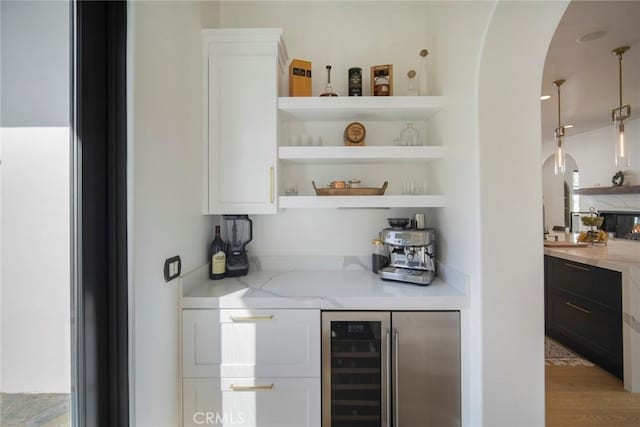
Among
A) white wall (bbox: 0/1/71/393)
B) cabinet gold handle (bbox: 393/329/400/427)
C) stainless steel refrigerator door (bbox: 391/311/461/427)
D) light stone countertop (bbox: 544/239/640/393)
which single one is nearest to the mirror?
light stone countertop (bbox: 544/239/640/393)

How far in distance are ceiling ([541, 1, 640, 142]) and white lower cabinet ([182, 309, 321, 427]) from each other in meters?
2.90

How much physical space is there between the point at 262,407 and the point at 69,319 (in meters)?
0.94

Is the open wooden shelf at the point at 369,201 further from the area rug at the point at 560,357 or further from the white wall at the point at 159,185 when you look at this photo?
the area rug at the point at 560,357

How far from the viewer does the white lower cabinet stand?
1.44 meters

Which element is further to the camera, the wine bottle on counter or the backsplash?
the backsplash

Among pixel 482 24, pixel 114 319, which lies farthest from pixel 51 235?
pixel 482 24

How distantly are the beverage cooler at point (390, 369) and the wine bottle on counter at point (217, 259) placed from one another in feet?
2.44

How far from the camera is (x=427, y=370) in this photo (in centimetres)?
144

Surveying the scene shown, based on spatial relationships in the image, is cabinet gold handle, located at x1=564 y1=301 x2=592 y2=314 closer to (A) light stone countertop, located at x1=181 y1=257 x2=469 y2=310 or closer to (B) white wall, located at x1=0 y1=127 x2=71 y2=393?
(A) light stone countertop, located at x1=181 y1=257 x2=469 y2=310

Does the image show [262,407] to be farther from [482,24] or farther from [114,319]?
[482,24]

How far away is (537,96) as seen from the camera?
1.30 metres

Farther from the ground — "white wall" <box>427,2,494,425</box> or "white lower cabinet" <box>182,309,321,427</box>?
"white wall" <box>427,2,494,425</box>

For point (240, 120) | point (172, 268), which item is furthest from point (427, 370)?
point (240, 120)

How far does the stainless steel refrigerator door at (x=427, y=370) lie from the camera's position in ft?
4.70
